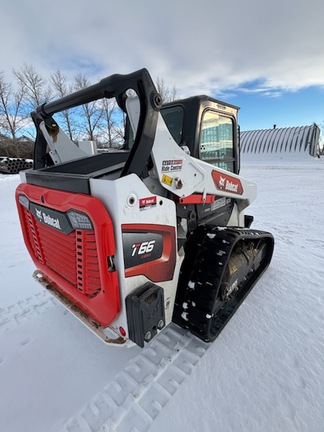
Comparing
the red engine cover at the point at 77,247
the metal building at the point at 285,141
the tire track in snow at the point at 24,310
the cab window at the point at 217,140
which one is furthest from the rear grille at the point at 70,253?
the metal building at the point at 285,141

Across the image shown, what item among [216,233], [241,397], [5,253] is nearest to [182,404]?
[241,397]

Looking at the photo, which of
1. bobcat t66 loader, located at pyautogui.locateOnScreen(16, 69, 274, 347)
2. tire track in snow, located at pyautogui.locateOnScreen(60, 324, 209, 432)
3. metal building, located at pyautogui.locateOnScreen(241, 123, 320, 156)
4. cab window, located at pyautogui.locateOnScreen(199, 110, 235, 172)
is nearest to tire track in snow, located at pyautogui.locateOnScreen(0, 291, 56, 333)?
bobcat t66 loader, located at pyautogui.locateOnScreen(16, 69, 274, 347)

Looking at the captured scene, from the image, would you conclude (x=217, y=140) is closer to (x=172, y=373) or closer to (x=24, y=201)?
(x=24, y=201)

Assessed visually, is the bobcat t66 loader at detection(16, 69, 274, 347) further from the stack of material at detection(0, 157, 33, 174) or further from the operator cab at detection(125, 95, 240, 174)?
the stack of material at detection(0, 157, 33, 174)

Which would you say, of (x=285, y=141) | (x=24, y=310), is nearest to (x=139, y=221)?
(x=24, y=310)

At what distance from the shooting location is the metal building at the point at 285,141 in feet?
99.2

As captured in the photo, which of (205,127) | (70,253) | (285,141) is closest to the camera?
(70,253)

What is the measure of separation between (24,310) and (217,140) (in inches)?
113

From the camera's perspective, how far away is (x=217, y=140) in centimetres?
262

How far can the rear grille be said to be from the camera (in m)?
1.53

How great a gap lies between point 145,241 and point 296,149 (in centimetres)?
3455

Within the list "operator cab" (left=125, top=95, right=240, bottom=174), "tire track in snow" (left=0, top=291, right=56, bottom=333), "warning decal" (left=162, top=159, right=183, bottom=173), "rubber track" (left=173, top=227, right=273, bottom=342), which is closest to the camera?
"warning decal" (left=162, top=159, right=183, bottom=173)

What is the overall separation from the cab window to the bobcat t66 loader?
0.02m

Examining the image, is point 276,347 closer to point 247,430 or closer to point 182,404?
point 247,430
